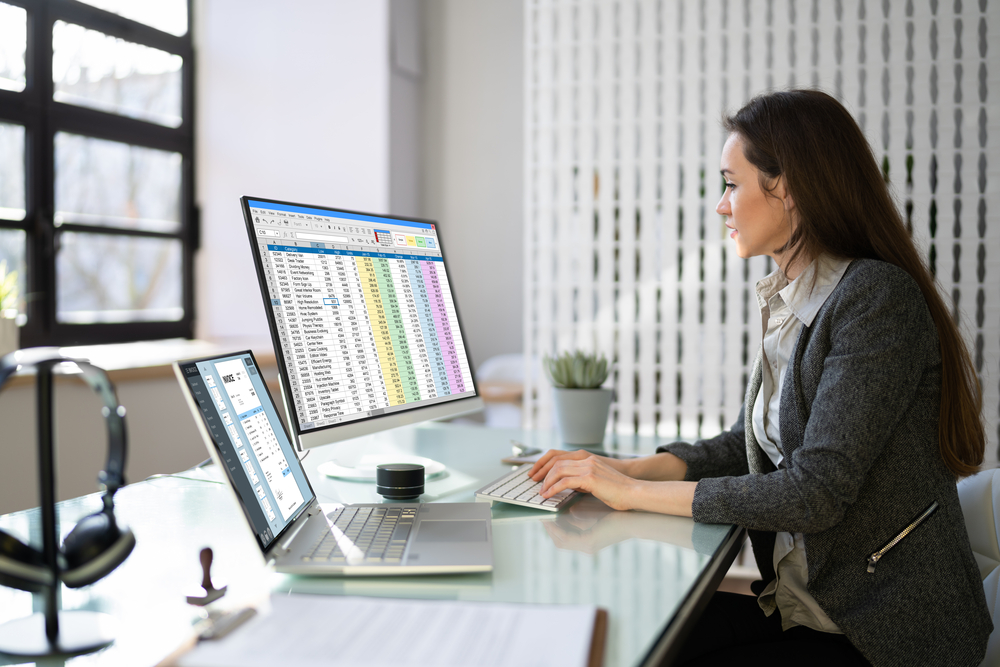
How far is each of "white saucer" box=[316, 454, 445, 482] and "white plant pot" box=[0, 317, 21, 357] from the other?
1500mm

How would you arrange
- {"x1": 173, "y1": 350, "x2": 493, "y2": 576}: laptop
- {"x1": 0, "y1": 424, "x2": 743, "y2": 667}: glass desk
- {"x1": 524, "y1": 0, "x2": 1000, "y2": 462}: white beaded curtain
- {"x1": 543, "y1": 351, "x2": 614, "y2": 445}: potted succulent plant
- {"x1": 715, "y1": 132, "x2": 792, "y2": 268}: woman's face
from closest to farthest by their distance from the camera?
{"x1": 0, "y1": 424, "x2": 743, "y2": 667}: glass desk → {"x1": 173, "y1": 350, "x2": 493, "y2": 576}: laptop → {"x1": 715, "y1": 132, "x2": 792, "y2": 268}: woman's face → {"x1": 543, "y1": 351, "x2": 614, "y2": 445}: potted succulent plant → {"x1": 524, "y1": 0, "x2": 1000, "y2": 462}: white beaded curtain

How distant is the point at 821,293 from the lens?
3.62 ft

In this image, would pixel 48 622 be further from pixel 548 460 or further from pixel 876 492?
pixel 876 492

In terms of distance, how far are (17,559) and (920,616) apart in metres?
1.06

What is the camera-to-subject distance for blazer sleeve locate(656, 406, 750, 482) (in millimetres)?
1308

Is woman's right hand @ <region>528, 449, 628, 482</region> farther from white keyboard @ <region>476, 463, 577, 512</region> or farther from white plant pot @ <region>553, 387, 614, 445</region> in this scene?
white plant pot @ <region>553, 387, 614, 445</region>

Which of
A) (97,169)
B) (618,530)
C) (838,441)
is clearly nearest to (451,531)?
(618,530)

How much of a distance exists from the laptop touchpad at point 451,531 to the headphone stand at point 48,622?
1.16 feet

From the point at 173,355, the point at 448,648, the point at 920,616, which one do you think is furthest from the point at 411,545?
the point at 173,355

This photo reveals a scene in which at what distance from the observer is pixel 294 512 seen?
968 millimetres

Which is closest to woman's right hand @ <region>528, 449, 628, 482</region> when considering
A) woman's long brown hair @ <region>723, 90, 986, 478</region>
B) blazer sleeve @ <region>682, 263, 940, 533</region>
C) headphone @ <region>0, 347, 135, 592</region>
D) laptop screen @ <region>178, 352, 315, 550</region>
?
blazer sleeve @ <region>682, 263, 940, 533</region>

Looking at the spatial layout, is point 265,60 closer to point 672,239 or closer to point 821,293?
point 672,239

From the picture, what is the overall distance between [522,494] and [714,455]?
1.31 ft

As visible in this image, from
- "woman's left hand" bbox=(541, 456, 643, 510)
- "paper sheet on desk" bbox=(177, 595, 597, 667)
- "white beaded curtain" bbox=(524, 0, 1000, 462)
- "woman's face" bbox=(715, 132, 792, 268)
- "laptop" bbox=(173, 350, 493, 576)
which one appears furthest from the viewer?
"white beaded curtain" bbox=(524, 0, 1000, 462)
